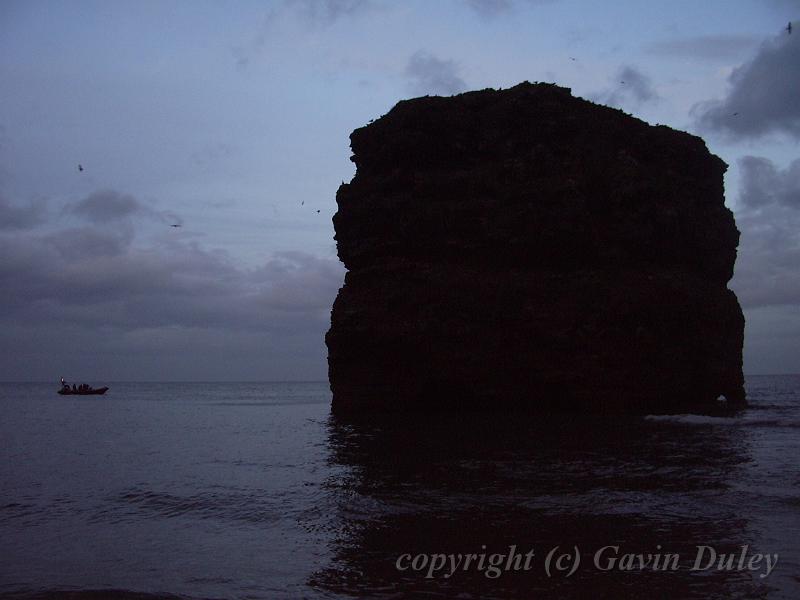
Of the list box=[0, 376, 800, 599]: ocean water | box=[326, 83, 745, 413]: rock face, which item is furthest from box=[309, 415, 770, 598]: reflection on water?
box=[326, 83, 745, 413]: rock face

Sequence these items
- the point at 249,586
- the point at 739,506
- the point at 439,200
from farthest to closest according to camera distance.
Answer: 1. the point at 439,200
2. the point at 739,506
3. the point at 249,586

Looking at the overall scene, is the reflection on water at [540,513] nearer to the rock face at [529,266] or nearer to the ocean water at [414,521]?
the ocean water at [414,521]

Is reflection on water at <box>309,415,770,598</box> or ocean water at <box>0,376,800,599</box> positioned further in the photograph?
ocean water at <box>0,376,800,599</box>

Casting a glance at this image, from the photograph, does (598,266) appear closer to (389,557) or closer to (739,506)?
(739,506)

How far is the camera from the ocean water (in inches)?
292

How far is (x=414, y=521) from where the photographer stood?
10531 millimetres

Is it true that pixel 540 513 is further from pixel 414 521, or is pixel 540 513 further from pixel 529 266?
A: pixel 529 266

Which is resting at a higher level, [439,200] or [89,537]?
[439,200]

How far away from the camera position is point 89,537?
10.2 m

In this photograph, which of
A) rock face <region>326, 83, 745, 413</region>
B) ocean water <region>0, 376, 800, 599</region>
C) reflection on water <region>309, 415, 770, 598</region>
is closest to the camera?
reflection on water <region>309, 415, 770, 598</region>

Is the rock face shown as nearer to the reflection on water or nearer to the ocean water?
the reflection on water

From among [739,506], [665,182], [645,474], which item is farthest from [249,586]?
[665,182]

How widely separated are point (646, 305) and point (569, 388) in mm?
6073

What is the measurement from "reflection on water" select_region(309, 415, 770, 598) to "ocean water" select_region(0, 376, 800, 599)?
4 centimetres
